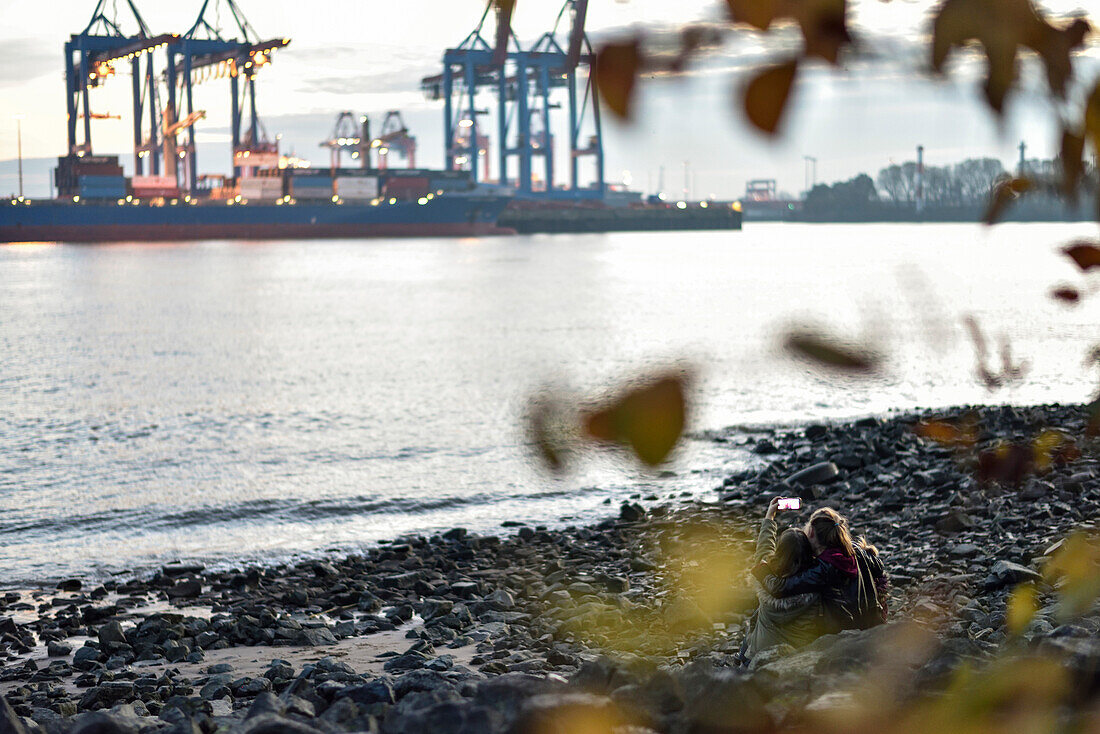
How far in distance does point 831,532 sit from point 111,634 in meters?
4.75

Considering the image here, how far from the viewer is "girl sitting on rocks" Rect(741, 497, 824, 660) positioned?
4.07m

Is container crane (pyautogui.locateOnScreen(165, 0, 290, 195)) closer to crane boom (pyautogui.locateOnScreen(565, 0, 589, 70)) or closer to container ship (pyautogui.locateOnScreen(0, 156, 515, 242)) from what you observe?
container ship (pyautogui.locateOnScreen(0, 156, 515, 242))

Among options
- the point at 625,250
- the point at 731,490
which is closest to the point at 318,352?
the point at 731,490

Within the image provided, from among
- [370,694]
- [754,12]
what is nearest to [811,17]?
[754,12]

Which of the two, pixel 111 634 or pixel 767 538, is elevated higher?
pixel 767 538

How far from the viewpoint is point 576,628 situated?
648cm

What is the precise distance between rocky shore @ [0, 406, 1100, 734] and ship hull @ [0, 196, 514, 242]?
299 ft

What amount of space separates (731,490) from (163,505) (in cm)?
674

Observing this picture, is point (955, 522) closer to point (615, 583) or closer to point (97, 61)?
point (615, 583)

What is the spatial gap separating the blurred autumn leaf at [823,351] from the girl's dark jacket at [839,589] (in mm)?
3013

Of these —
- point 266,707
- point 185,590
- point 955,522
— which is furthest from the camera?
point 185,590

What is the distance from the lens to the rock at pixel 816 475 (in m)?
Answer: 11.2

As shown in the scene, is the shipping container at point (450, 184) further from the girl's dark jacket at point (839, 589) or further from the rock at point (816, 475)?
the girl's dark jacket at point (839, 589)

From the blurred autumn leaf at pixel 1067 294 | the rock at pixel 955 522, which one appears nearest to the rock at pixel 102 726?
the blurred autumn leaf at pixel 1067 294
